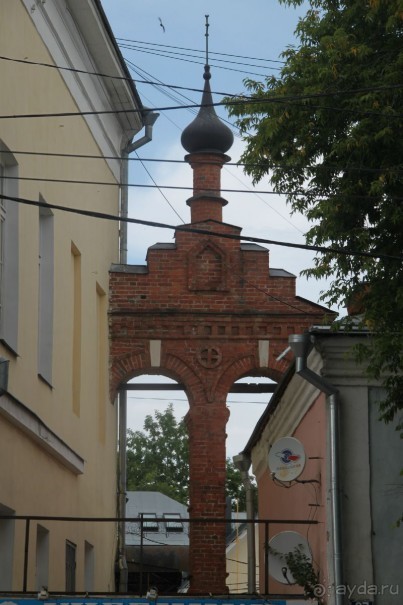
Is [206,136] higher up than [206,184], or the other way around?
[206,136]

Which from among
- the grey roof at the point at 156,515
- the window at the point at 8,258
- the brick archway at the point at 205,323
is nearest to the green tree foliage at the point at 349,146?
the window at the point at 8,258

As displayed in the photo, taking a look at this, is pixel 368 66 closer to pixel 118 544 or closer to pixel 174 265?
pixel 174 265

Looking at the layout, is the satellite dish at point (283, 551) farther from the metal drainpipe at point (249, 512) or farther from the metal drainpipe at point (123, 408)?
the metal drainpipe at point (123, 408)

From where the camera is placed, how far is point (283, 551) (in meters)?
15.1

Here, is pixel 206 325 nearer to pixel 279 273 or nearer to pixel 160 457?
pixel 279 273

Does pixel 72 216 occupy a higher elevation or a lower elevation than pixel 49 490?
higher

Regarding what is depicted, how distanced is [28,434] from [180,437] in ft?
143

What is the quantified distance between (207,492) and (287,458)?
Result: 27.1ft

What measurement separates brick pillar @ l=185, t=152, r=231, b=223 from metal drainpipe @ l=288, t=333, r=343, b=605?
9.86 metres

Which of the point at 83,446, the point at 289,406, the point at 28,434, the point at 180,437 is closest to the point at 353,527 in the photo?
the point at 289,406

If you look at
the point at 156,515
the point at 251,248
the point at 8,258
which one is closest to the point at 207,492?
the point at 251,248

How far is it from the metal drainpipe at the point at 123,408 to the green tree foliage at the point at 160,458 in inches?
1241

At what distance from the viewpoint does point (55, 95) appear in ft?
62.5

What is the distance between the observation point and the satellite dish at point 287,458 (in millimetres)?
15070
